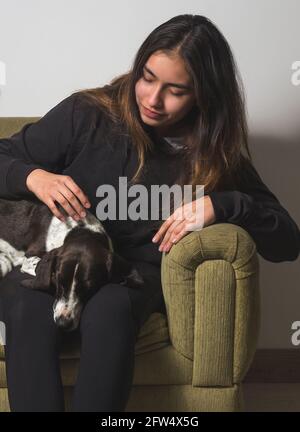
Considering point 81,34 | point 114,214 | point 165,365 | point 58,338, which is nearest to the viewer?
point 58,338

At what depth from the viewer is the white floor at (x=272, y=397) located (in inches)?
101

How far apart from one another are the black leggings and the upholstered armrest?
0.50 ft

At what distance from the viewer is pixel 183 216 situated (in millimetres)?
2033

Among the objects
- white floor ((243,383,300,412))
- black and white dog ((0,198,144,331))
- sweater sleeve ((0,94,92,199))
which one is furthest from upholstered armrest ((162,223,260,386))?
white floor ((243,383,300,412))

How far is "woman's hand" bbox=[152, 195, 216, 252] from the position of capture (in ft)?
6.60

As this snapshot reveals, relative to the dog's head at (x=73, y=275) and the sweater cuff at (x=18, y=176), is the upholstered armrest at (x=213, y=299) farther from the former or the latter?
the sweater cuff at (x=18, y=176)

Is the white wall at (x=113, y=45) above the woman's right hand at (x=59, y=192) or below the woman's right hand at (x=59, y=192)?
above

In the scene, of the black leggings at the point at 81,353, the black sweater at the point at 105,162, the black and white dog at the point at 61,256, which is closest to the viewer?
the black leggings at the point at 81,353

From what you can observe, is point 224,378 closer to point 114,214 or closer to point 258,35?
point 114,214

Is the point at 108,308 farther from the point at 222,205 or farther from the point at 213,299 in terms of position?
the point at 222,205

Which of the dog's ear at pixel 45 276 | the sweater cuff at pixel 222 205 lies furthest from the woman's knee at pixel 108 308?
the sweater cuff at pixel 222 205

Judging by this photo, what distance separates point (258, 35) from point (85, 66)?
0.65 metres

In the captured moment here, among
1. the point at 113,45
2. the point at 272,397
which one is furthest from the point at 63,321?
the point at 113,45

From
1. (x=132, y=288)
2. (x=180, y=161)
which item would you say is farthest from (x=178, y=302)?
(x=180, y=161)
